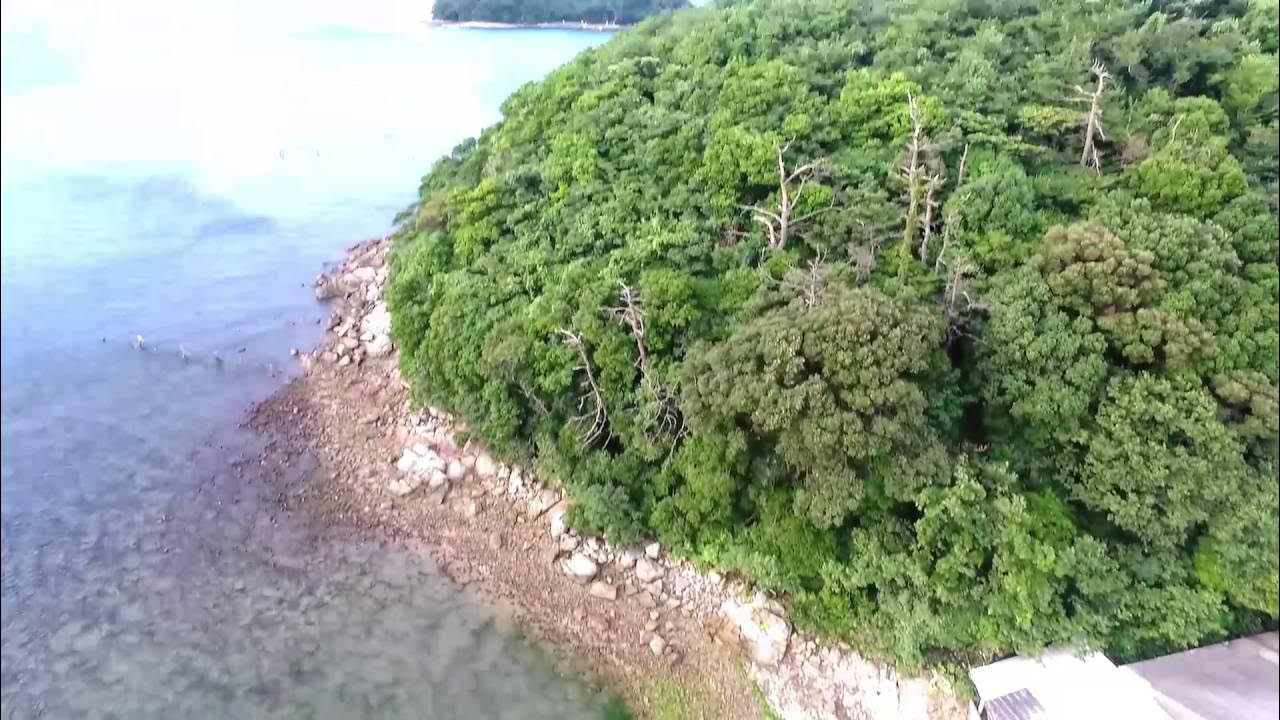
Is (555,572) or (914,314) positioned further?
(555,572)

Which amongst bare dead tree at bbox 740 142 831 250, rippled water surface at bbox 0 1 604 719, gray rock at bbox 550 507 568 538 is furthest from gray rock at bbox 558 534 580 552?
bare dead tree at bbox 740 142 831 250

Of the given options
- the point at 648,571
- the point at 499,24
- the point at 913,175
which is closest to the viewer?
the point at 913,175

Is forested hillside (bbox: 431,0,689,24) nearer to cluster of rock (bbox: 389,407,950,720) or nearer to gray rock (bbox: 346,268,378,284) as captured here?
gray rock (bbox: 346,268,378,284)

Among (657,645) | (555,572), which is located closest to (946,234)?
(657,645)

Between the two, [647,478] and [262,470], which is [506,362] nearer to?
[647,478]

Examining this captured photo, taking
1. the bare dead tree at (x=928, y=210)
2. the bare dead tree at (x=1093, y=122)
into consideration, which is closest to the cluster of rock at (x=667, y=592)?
the bare dead tree at (x=928, y=210)

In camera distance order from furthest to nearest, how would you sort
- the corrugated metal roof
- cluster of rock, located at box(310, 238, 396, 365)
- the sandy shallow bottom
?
cluster of rock, located at box(310, 238, 396, 365) → the sandy shallow bottom → the corrugated metal roof

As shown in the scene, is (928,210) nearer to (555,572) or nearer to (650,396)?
(650,396)
